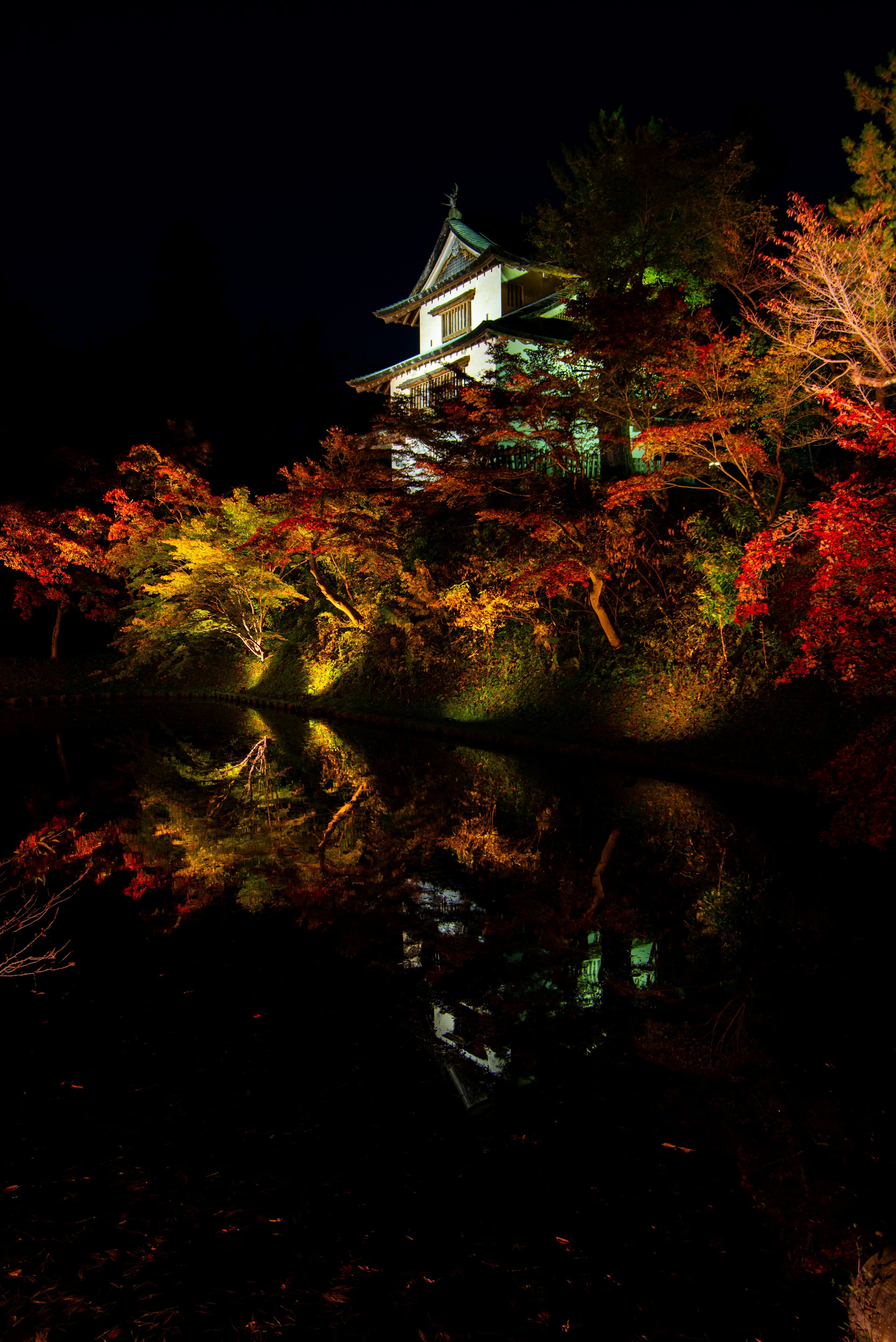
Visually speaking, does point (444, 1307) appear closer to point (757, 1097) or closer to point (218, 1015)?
point (757, 1097)

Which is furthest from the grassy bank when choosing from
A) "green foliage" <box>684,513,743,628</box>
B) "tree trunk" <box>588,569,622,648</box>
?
"green foliage" <box>684,513,743,628</box>

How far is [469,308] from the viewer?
2744cm

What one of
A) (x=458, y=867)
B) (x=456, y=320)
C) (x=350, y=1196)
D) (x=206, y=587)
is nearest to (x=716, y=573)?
(x=458, y=867)

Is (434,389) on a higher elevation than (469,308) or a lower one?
lower

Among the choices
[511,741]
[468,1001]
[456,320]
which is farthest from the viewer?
[456,320]

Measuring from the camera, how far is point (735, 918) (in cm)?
616

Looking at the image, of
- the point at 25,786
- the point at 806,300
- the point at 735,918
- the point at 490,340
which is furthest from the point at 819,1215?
the point at 490,340

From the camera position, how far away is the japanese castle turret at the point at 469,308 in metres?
23.5

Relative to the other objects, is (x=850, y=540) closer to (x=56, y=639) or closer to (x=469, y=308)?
(x=469, y=308)

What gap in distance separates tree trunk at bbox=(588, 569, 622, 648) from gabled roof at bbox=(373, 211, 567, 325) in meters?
14.2

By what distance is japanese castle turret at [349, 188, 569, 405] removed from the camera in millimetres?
23531

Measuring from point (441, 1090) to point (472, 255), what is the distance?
2841 cm

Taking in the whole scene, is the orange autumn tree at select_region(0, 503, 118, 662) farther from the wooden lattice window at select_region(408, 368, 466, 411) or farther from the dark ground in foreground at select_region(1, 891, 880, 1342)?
the dark ground in foreground at select_region(1, 891, 880, 1342)

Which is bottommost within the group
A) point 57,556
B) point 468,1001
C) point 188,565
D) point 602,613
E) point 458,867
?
point 468,1001
